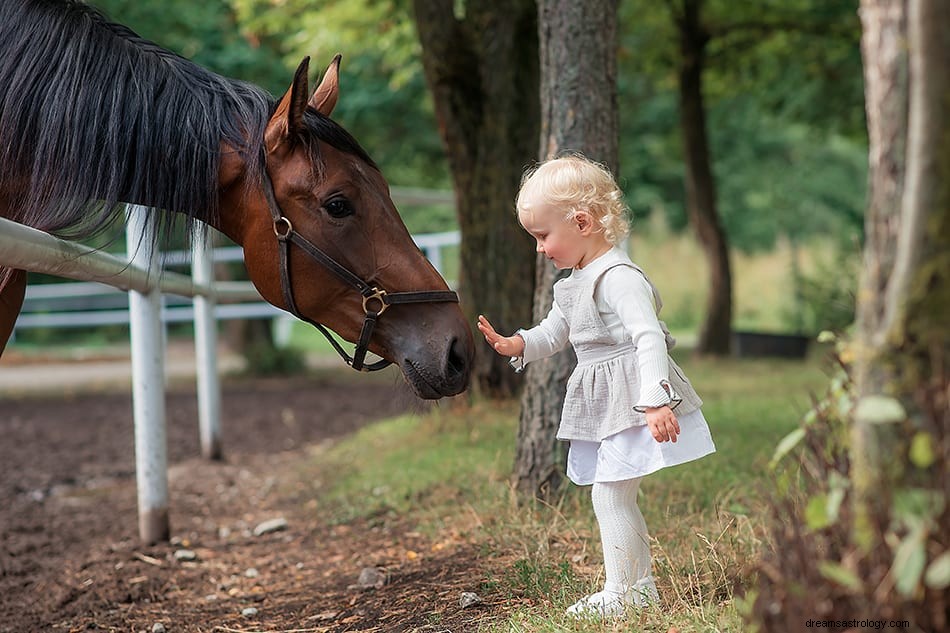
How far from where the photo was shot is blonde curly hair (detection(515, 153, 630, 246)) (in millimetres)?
2354

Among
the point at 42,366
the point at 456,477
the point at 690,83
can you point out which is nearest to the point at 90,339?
the point at 42,366

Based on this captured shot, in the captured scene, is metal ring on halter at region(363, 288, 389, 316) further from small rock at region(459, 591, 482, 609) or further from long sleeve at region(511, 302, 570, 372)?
small rock at region(459, 591, 482, 609)

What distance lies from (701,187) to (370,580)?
27.0 ft

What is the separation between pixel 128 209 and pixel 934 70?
2074 mm

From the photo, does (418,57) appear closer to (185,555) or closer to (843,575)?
(185,555)

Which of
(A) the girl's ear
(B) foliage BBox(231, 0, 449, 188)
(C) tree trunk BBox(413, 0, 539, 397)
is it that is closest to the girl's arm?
(A) the girl's ear

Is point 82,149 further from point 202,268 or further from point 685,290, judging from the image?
point 685,290

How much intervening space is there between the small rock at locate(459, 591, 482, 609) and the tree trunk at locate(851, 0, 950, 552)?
135 centimetres

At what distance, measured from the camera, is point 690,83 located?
1012 cm

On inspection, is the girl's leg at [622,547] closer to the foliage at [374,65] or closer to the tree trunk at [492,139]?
the tree trunk at [492,139]

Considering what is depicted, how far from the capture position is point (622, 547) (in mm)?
2344

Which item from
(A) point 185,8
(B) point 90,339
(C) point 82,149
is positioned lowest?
(B) point 90,339

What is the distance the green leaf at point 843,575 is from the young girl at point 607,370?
874 mm

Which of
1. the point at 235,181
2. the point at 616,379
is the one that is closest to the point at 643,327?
the point at 616,379
